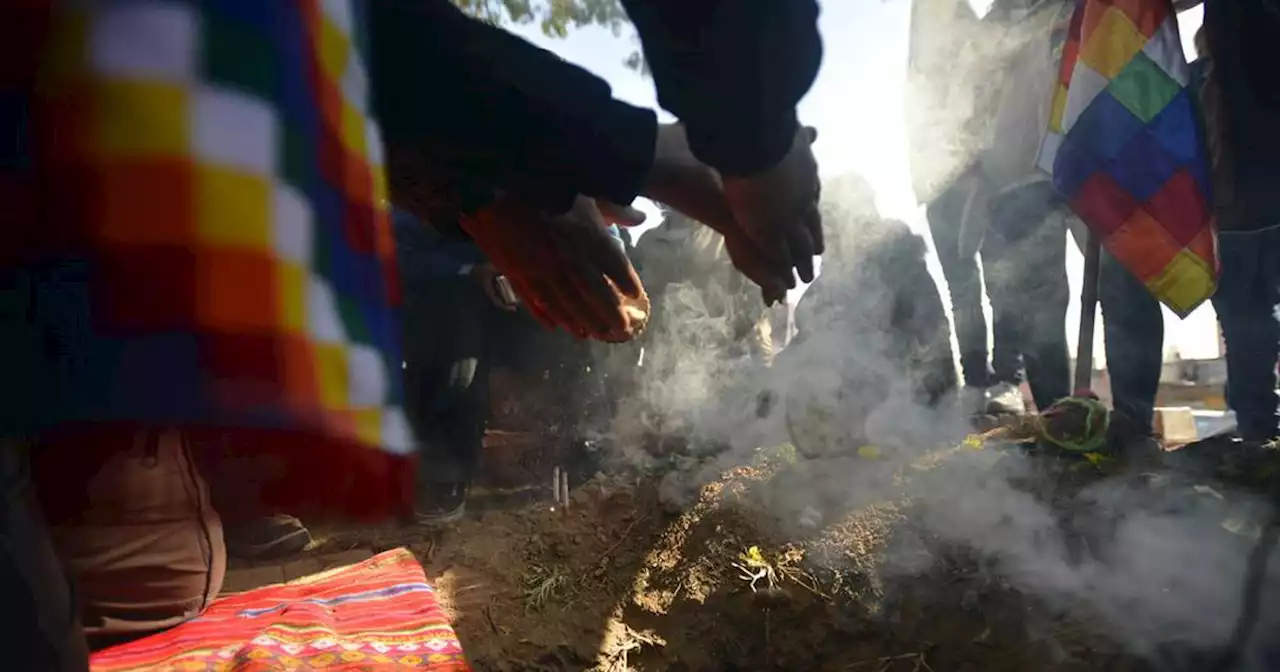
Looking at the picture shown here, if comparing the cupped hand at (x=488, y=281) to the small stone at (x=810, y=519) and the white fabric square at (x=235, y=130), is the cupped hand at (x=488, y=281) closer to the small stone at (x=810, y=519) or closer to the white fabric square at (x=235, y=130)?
the small stone at (x=810, y=519)

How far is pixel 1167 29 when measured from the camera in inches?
109

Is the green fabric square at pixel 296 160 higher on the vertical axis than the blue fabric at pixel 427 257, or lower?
lower

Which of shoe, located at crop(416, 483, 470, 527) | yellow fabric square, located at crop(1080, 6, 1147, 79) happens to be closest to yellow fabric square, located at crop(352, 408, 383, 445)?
shoe, located at crop(416, 483, 470, 527)

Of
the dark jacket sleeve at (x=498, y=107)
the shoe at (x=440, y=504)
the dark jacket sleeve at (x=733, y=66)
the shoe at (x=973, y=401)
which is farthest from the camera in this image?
the shoe at (x=973, y=401)

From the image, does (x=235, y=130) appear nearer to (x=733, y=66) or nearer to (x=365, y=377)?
(x=365, y=377)

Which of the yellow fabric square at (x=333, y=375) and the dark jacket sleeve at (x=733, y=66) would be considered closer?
the yellow fabric square at (x=333, y=375)

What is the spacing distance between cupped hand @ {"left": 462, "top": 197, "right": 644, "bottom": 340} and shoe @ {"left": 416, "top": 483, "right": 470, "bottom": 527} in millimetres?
2428

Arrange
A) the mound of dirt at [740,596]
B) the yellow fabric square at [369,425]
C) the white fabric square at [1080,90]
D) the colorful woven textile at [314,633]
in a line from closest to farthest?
the yellow fabric square at [369,425]
the colorful woven textile at [314,633]
the mound of dirt at [740,596]
the white fabric square at [1080,90]

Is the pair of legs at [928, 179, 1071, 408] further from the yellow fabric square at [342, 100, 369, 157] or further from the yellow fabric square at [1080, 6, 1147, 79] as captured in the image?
the yellow fabric square at [342, 100, 369, 157]

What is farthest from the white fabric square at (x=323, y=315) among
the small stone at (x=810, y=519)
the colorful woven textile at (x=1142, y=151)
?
the colorful woven textile at (x=1142, y=151)

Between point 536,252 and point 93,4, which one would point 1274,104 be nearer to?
point 536,252

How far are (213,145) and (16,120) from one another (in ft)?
0.38

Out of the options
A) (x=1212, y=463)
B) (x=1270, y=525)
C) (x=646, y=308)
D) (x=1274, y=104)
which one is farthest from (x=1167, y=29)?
(x=646, y=308)

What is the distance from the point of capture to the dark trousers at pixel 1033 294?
137 inches
